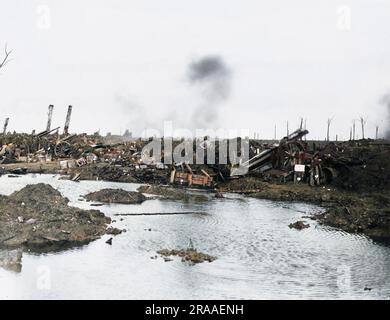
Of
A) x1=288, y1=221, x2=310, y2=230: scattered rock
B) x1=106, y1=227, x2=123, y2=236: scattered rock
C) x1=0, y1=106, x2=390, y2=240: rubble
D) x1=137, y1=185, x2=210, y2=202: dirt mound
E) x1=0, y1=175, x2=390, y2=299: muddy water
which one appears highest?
x1=0, y1=106, x2=390, y2=240: rubble

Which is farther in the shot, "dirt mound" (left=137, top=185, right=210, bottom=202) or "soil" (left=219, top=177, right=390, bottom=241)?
"dirt mound" (left=137, top=185, right=210, bottom=202)

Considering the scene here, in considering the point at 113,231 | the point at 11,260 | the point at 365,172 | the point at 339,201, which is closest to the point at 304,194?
the point at 339,201

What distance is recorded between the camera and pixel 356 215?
A: 88.3ft

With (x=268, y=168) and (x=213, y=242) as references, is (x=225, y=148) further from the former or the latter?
(x=213, y=242)

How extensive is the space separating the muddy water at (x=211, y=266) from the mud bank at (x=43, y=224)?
1.02 metres

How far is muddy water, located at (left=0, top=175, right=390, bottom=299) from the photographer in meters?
14.3

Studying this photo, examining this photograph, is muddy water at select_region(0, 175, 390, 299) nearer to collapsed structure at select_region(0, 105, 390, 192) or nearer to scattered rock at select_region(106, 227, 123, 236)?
scattered rock at select_region(106, 227, 123, 236)

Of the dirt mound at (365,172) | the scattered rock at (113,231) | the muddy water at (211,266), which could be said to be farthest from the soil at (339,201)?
the scattered rock at (113,231)

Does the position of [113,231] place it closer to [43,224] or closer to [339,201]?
[43,224]

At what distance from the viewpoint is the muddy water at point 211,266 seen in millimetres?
14305

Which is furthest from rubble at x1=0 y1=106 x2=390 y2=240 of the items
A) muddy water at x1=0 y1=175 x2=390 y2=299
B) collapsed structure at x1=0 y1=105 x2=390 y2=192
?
muddy water at x1=0 y1=175 x2=390 y2=299

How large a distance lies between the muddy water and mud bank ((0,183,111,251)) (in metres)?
1.02

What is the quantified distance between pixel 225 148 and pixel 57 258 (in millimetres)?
33060
